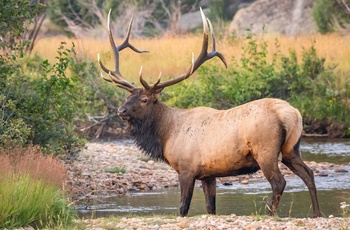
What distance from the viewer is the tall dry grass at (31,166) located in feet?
35.4

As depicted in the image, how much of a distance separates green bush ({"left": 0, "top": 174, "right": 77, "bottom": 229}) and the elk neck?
2.49m

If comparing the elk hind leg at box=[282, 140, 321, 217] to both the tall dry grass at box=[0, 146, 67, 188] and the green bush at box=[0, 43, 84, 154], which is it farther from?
the green bush at box=[0, 43, 84, 154]

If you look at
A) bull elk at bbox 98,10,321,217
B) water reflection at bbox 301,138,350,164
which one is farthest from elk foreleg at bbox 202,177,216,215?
water reflection at bbox 301,138,350,164

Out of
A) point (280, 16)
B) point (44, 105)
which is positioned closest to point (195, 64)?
point (44, 105)

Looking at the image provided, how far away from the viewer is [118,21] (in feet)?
146

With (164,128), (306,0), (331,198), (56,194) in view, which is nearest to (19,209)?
(56,194)

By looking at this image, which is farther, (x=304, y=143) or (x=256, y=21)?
(x=256, y=21)

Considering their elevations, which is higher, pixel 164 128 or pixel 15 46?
pixel 15 46

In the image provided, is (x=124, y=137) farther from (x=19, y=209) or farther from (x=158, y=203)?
(x=19, y=209)

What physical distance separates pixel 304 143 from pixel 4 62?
9146 millimetres

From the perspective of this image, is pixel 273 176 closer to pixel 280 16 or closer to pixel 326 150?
pixel 326 150

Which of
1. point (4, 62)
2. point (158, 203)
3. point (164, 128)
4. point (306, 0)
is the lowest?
point (158, 203)

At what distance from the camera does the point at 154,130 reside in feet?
41.7

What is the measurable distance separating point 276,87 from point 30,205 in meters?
13.6
